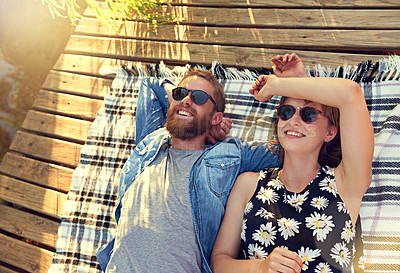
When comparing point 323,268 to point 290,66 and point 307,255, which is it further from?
point 290,66

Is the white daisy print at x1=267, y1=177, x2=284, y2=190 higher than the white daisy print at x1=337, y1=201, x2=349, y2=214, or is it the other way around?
the white daisy print at x1=267, y1=177, x2=284, y2=190

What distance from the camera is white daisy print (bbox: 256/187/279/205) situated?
199 centimetres

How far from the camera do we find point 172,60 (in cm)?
342

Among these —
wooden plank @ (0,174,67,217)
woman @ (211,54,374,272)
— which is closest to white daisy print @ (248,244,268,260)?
woman @ (211,54,374,272)

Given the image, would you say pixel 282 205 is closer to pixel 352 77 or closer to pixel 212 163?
pixel 212 163

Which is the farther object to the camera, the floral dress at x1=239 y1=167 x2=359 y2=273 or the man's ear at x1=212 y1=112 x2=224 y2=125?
the man's ear at x1=212 y1=112 x2=224 y2=125

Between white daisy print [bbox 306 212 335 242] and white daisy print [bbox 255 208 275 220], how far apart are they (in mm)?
195

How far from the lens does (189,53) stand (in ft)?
11.1

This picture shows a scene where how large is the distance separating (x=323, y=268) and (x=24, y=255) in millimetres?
2423

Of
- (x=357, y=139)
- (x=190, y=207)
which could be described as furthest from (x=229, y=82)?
(x=357, y=139)

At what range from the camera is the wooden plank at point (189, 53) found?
2.98 meters

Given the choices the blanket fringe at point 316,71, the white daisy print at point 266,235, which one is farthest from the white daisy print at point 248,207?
the blanket fringe at point 316,71

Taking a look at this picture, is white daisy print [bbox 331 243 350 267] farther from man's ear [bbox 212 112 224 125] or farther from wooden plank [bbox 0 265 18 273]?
wooden plank [bbox 0 265 18 273]

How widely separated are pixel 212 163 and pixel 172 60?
1488 millimetres
